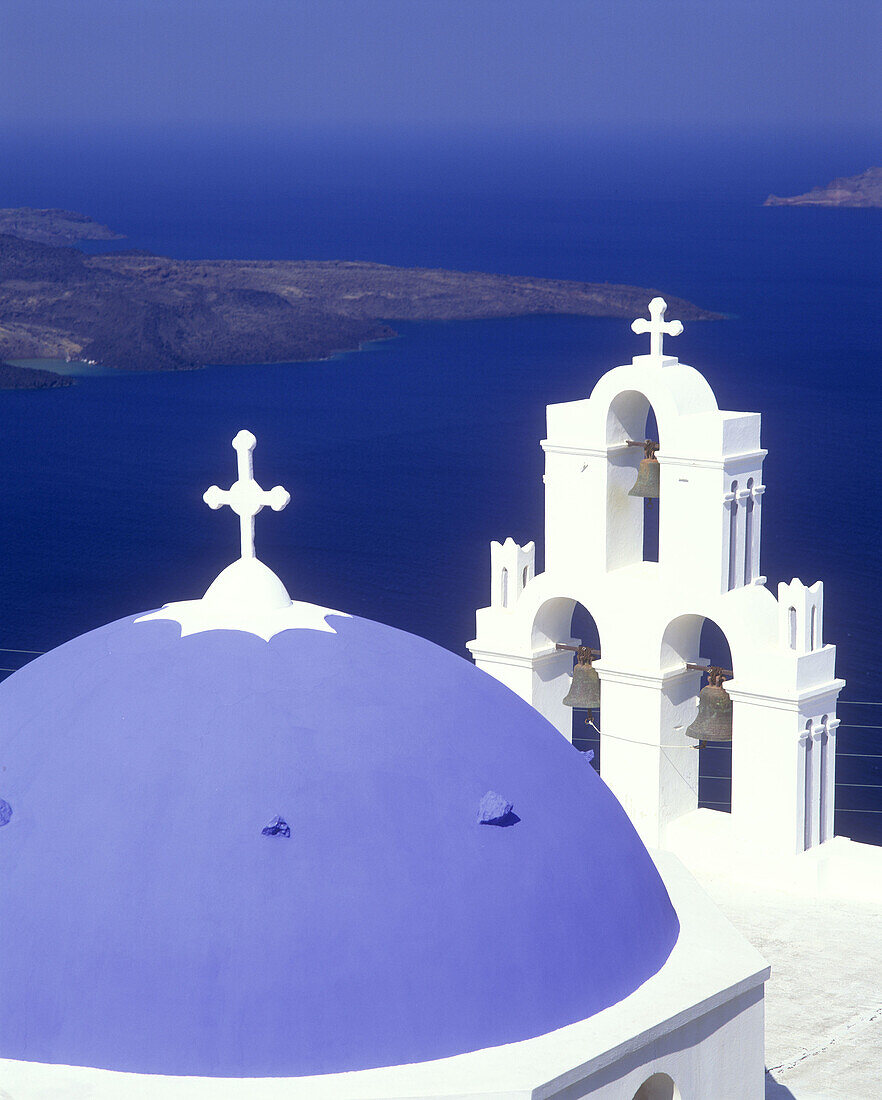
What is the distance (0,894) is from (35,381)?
3176 inches

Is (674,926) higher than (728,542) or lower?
lower

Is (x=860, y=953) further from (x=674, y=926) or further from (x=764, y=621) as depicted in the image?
(x=674, y=926)

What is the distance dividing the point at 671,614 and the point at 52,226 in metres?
120

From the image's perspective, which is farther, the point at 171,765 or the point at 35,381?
the point at 35,381

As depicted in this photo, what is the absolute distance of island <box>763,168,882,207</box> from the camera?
173500 mm

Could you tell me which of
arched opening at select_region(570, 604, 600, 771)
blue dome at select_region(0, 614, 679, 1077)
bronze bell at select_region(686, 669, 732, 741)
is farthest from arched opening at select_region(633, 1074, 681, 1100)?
arched opening at select_region(570, 604, 600, 771)

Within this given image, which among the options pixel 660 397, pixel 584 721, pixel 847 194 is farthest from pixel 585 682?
pixel 847 194

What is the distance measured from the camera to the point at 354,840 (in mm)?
9344

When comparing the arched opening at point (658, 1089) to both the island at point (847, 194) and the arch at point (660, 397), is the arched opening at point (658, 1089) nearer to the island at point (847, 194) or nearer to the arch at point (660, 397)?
the arch at point (660, 397)

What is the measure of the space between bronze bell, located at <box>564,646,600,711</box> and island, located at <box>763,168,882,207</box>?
163773 millimetres

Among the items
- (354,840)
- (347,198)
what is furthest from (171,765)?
(347,198)

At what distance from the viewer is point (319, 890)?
30.1 ft

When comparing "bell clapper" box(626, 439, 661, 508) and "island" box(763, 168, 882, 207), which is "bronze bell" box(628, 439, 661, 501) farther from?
"island" box(763, 168, 882, 207)

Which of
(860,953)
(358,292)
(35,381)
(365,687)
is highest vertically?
(358,292)
